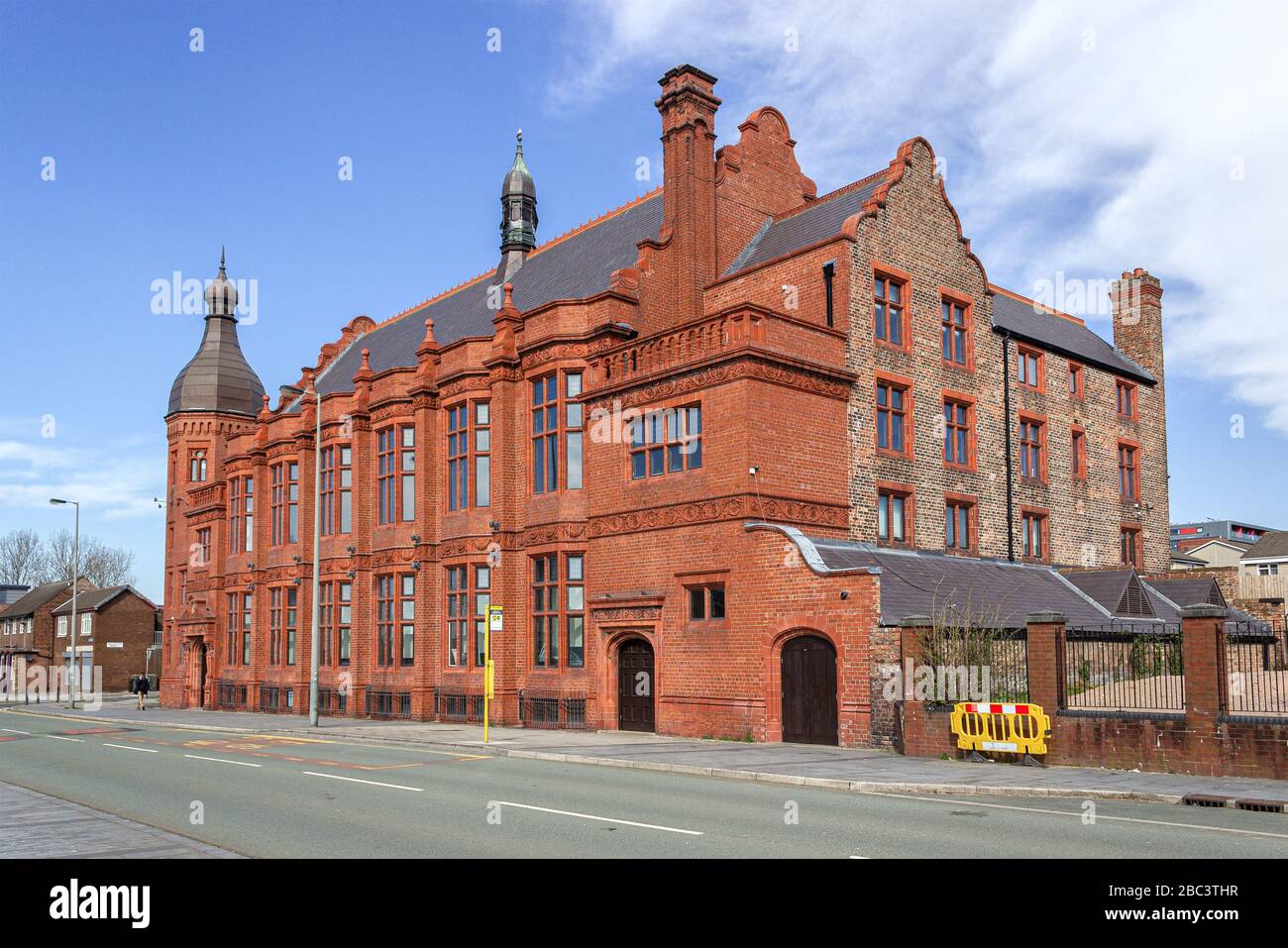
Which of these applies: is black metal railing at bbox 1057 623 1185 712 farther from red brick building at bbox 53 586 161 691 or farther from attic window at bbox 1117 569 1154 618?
red brick building at bbox 53 586 161 691

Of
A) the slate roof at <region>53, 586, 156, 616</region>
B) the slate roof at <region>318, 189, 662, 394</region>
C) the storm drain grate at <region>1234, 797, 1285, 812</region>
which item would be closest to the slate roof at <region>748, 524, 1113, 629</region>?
the storm drain grate at <region>1234, 797, 1285, 812</region>

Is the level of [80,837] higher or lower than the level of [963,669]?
lower

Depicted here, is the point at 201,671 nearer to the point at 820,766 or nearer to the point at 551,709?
the point at 551,709

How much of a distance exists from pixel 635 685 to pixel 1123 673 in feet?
37.9

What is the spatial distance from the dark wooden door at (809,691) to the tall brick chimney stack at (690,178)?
37.1 feet

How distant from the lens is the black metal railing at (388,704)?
117 feet

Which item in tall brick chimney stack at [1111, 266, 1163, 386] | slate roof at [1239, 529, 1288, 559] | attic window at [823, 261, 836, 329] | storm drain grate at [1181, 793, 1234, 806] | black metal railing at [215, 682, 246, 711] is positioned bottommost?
black metal railing at [215, 682, 246, 711]

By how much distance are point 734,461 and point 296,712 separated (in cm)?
2365

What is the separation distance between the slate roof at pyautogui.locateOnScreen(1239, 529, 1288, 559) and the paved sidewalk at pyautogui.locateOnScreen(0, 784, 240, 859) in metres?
74.4

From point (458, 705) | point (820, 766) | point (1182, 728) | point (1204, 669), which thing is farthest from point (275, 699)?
point (1204, 669)

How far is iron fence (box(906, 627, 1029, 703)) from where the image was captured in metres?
21.4

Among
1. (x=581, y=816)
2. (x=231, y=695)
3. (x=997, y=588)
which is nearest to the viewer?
(x=581, y=816)

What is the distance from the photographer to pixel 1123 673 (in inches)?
846
